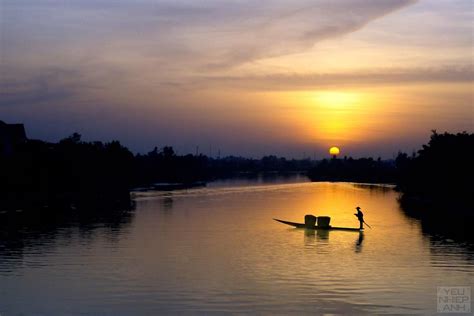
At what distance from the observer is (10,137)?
90438mm

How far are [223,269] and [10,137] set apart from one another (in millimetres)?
67795

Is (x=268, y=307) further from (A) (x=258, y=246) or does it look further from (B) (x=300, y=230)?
(B) (x=300, y=230)

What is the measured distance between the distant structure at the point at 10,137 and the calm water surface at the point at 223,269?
38.2 m

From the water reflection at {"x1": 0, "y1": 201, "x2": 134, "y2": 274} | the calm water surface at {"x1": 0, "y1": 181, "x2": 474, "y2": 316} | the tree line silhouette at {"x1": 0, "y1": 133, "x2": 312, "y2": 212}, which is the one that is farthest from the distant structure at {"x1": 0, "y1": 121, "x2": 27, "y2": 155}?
the calm water surface at {"x1": 0, "y1": 181, "x2": 474, "y2": 316}

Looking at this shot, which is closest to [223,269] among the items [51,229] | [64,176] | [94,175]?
[51,229]

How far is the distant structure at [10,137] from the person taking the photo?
85312 mm

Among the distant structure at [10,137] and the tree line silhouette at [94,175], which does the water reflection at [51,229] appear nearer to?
the tree line silhouette at [94,175]

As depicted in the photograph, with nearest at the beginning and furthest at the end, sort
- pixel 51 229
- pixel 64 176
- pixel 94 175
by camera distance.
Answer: pixel 51 229 → pixel 64 176 → pixel 94 175

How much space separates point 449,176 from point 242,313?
52224 mm

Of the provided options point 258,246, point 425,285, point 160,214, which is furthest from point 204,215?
point 425,285

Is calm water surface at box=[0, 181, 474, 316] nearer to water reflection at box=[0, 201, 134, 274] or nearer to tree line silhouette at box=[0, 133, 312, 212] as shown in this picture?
water reflection at box=[0, 201, 134, 274]

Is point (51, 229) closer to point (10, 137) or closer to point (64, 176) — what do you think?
point (64, 176)

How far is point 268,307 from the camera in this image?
22.1 metres

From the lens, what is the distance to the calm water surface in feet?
74.3
